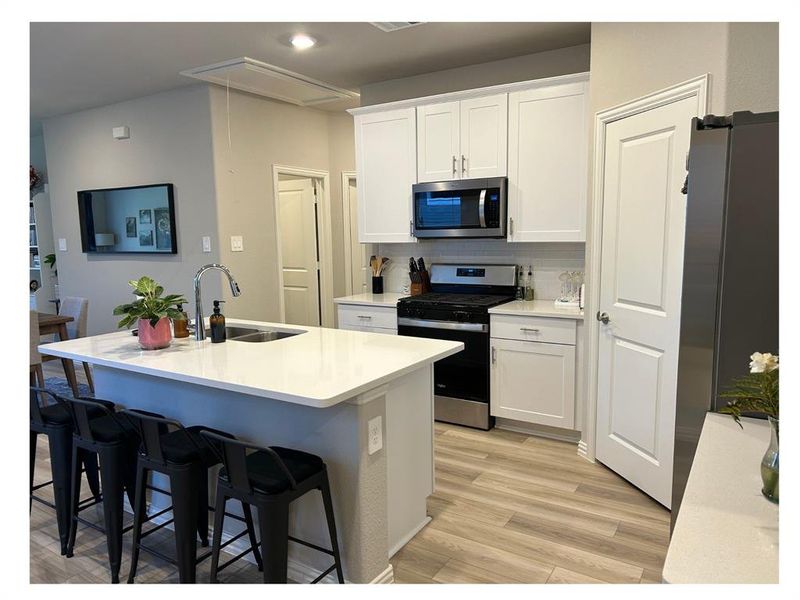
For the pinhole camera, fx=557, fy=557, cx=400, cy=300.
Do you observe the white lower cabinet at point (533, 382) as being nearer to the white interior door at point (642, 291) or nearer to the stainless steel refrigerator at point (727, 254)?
the white interior door at point (642, 291)

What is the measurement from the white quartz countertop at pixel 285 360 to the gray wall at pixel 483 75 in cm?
236

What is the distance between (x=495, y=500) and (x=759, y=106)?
210 centimetres

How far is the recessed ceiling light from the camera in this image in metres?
3.46

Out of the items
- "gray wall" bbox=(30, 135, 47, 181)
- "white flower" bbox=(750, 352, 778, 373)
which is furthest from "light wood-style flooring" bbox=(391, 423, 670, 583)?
"gray wall" bbox=(30, 135, 47, 181)

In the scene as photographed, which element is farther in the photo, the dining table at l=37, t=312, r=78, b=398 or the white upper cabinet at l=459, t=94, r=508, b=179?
the dining table at l=37, t=312, r=78, b=398

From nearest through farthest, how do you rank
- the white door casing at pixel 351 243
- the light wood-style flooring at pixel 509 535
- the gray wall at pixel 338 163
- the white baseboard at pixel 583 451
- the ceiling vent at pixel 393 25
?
the light wood-style flooring at pixel 509 535
the ceiling vent at pixel 393 25
the white baseboard at pixel 583 451
the gray wall at pixel 338 163
the white door casing at pixel 351 243

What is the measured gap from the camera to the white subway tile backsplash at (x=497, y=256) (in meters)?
3.92

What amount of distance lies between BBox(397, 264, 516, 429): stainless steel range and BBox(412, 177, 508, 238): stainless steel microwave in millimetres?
417

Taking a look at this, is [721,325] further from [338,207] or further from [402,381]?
[338,207]

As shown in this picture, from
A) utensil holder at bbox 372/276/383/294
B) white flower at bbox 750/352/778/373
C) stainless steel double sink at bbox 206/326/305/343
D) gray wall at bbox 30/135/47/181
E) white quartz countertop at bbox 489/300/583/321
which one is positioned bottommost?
stainless steel double sink at bbox 206/326/305/343

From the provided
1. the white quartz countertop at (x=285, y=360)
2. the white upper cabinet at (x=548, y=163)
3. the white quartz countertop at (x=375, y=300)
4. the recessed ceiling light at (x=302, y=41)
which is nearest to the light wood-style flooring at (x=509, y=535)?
the white quartz countertop at (x=285, y=360)

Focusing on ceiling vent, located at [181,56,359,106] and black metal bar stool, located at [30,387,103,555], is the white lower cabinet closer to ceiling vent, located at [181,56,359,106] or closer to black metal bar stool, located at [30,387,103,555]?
black metal bar stool, located at [30,387,103,555]

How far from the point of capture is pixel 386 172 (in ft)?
13.9
